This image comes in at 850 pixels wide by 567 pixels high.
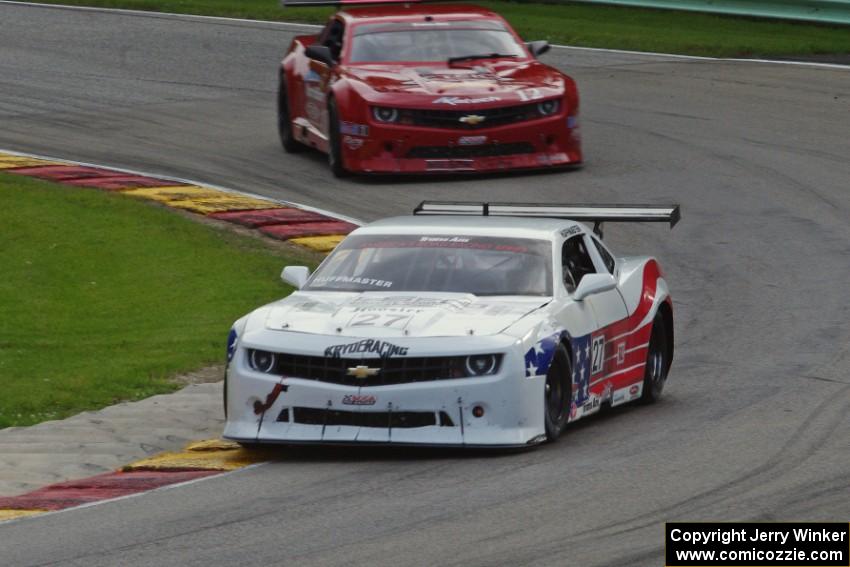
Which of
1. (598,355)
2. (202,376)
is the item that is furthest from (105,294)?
(598,355)

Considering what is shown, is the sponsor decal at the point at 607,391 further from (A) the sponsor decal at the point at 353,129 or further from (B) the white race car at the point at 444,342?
(A) the sponsor decal at the point at 353,129

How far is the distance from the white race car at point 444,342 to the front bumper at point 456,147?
7.15 meters

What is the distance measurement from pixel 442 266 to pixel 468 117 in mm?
7852

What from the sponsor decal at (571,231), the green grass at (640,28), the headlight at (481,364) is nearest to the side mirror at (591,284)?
the sponsor decal at (571,231)

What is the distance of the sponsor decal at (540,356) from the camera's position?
32.2 feet

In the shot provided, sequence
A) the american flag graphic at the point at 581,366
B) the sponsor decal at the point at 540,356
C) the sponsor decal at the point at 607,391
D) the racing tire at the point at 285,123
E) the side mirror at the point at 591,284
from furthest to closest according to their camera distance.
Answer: the racing tire at the point at 285,123 → the sponsor decal at the point at 607,391 → the side mirror at the point at 591,284 → the american flag graphic at the point at 581,366 → the sponsor decal at the point at 540,356

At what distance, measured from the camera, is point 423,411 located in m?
9.70

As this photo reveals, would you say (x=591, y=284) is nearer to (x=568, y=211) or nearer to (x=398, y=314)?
(x=398, y=314)

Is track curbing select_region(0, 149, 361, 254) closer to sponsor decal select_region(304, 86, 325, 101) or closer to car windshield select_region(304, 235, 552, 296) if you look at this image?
sponsor decal select_region(304, 86, 325, 101)

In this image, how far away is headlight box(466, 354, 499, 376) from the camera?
384 inches

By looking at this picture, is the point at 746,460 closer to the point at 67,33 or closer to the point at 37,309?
Answer: the point at 37,309

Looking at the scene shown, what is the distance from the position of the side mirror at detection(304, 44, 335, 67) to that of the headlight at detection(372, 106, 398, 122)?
1.06 meters

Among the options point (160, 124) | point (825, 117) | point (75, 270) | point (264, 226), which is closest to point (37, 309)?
point (75, 270)

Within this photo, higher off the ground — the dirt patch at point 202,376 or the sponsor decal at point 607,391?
the sponsor decal at point 607,391
